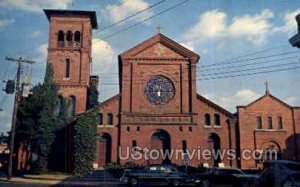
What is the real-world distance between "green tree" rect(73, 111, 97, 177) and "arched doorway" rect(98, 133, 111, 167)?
9.01 ft

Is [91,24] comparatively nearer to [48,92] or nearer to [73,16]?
[73,16]

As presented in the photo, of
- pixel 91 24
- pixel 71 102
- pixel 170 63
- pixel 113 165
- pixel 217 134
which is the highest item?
pixel 91 24

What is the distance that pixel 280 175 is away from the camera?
55.5 feet

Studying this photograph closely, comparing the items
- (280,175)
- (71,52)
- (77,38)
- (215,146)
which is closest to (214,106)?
(215,146)

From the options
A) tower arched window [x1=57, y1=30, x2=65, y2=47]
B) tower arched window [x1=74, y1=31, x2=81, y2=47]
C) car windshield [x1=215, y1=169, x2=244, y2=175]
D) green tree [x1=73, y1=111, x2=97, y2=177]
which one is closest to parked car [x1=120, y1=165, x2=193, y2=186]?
car windshield [x1=215, y1=169, x2=244, y2=175]

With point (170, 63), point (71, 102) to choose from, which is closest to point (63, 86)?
point (71, 102)

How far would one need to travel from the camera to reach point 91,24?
167 feet

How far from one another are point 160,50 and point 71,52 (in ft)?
35.0

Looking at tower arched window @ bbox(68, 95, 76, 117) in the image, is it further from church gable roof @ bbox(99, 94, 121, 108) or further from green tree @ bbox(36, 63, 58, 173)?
church gable roof @ bbox(99, 94, 121, 108)

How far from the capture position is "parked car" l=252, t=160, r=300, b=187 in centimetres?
Result: 1661

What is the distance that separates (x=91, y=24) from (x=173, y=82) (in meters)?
14.0

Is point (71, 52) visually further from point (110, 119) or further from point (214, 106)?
point (214, 106)

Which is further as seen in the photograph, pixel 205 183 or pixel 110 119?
pixel 110 119

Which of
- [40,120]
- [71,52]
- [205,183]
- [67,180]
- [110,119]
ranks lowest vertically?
[67,180]
